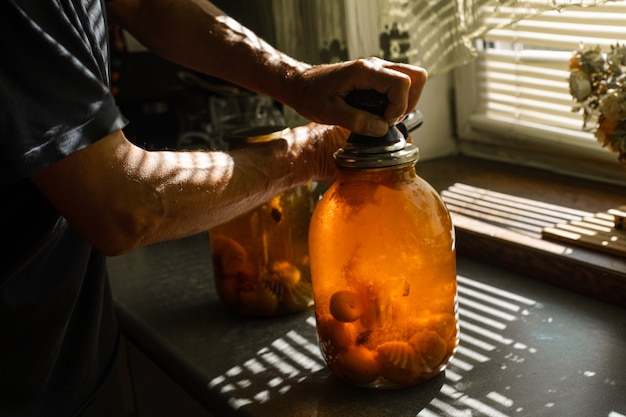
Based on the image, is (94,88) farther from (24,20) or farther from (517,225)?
(517,225)

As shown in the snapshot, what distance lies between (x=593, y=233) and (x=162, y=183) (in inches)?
26.7

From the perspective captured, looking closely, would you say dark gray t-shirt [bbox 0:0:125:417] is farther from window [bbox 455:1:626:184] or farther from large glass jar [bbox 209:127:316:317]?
window [bbox 455:1:626:184]

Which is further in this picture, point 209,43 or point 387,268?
point 209,43

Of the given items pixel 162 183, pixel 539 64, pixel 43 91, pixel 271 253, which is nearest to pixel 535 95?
pixel 539 64

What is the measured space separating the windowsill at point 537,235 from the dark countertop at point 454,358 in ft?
0.07

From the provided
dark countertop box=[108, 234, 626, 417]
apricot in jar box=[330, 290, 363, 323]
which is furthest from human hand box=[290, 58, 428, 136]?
dark countertop box=[108, 234, 626, 417]

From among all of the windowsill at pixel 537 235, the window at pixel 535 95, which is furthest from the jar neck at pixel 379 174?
the window at pixel 535 95

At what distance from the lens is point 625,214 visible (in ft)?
3.77

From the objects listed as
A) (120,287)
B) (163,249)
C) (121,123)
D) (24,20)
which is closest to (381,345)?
(121,123)

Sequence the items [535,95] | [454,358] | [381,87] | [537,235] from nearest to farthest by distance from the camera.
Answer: [381,87]
[454,358]
[537,235]
[535,95]

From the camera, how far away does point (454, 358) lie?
0.97 metres

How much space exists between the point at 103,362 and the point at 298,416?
0.35 metres

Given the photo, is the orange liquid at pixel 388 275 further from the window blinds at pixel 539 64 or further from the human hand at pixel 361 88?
the window blinds at pixel 539 64

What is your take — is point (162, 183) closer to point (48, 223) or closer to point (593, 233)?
point (48, 223)
